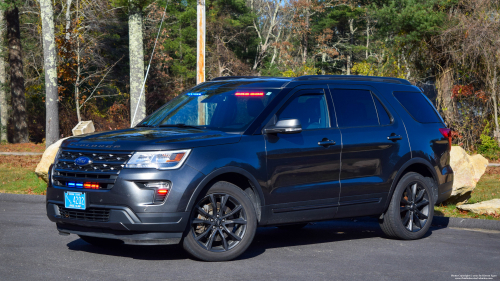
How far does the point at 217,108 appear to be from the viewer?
7.24 metres

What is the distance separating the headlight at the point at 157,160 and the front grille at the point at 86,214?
553mm

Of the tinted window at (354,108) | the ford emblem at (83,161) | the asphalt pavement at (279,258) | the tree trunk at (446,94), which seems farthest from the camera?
the tree trunk at (446,94)

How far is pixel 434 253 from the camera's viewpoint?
732cm

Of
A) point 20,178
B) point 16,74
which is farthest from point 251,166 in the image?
point 16,74

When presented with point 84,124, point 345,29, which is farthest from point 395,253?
point 345,29

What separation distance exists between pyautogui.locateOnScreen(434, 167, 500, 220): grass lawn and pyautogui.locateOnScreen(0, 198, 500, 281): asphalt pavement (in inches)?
38.8

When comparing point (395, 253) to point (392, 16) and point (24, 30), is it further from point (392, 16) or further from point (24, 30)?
point (24, 30)

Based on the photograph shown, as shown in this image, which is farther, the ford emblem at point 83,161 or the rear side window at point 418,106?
the rear side window at point 418,106

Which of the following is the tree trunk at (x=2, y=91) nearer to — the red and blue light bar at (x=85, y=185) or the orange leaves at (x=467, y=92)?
the orange leaves at (x=467, y=92)

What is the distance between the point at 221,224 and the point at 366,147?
2.19 m

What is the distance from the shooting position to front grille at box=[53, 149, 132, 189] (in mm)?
6035

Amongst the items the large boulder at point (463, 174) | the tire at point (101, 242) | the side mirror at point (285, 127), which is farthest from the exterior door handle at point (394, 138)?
the tire at point (101, 242)

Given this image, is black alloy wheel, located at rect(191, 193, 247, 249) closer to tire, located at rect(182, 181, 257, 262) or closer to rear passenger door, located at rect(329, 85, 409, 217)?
tire, located at rect(182, 181, 257, 262)

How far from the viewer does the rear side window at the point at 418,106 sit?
852cm
